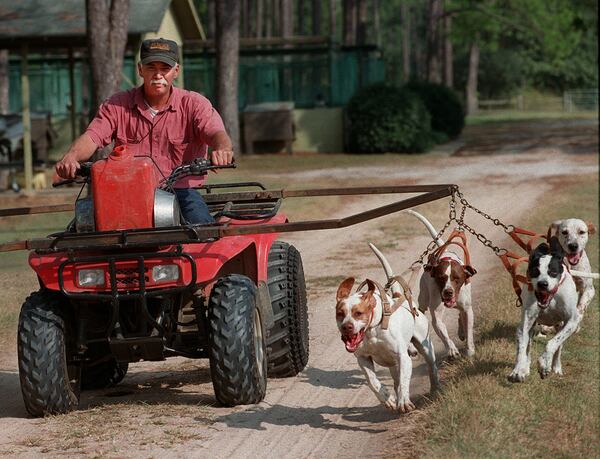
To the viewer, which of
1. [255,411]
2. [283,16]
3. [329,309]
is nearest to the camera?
[255,411]

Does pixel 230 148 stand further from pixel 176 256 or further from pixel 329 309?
pixel 329 309

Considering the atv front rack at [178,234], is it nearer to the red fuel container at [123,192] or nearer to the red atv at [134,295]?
the red atv at [134,295]

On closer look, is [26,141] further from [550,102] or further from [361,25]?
[550,102]

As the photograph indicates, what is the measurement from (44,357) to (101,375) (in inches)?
51.7

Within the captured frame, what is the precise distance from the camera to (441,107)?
45.0 meters

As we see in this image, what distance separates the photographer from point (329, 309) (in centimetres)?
1148

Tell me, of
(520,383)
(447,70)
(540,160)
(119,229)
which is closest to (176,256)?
(119,229)

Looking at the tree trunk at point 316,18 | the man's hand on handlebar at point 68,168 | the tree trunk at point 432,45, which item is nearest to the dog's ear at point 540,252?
the man's hand on handlebar at point 68,168

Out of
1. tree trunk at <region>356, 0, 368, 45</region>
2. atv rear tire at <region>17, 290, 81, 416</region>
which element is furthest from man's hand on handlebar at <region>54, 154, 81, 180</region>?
tree trunk at <region>356, 0, 368, 45</region>

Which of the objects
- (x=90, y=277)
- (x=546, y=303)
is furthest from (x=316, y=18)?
(x=90, y=277)

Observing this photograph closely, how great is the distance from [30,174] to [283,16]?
33495mm

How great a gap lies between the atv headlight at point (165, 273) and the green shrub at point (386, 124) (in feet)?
99.7

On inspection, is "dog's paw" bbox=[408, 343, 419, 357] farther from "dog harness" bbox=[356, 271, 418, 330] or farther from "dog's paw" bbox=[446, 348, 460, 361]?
"dog's paw" bbox=[446, 348, 460, 361]

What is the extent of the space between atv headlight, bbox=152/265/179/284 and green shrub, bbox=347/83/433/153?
99.7 feet
